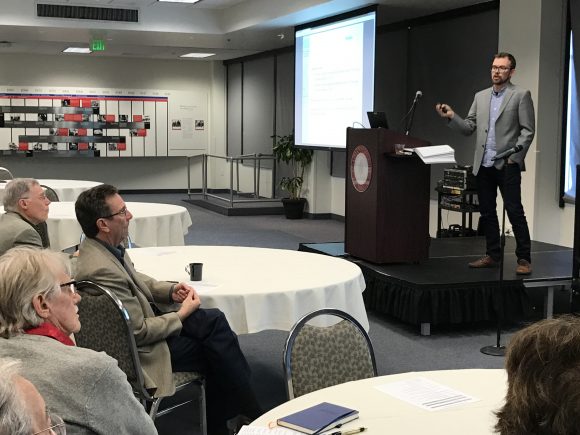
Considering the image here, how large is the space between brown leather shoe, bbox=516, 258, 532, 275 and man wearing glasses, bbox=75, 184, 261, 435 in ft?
9.80

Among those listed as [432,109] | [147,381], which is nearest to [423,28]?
[432,109]

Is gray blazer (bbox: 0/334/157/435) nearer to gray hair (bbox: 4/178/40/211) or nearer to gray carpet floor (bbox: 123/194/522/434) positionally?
gray carpet floor (bbox: 123/194/522/434)

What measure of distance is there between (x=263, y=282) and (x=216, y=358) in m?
0.51

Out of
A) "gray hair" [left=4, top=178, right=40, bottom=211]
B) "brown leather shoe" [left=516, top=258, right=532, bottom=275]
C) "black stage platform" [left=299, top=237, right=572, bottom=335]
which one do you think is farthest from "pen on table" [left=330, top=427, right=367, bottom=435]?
"brown leather shoe" [left=516, top=258, right=532, bottom=275]

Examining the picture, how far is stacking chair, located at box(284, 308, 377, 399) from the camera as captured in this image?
272 centimetres

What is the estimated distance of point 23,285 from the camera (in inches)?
83.9

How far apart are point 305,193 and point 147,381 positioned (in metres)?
9.40

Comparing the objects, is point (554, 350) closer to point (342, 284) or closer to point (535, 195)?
point (342, 284)

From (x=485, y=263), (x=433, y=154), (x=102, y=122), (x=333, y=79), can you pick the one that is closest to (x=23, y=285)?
(x=433, y=154)

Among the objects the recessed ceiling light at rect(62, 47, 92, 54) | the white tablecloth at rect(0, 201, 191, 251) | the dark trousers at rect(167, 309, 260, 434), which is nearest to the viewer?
the dark trousers at rect(167, 309, 260, 434)

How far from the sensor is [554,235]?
24.6ft

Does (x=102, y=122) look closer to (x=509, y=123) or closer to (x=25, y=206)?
(x=25, y=206)

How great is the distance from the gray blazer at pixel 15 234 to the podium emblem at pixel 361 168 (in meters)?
2.49

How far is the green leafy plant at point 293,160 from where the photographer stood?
12.1 meters
